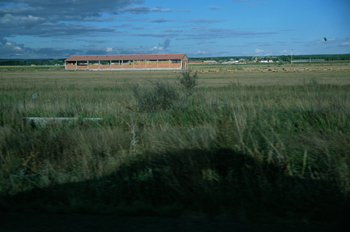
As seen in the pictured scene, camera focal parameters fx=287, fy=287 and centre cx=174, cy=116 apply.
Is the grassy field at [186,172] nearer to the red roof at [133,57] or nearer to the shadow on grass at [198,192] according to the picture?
the shadow on grass at [198,192]

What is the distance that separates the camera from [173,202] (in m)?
4.75

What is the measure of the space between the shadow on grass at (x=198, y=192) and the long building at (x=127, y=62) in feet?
305

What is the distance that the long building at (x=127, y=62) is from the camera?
98.3 meters

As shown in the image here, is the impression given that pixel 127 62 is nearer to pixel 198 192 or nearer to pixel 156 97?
pixel 156 97

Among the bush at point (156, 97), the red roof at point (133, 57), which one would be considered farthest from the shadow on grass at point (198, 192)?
the red roof at point (133, 57)

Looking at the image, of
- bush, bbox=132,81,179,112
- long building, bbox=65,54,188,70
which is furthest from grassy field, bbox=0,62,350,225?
long building, bbox=65,54,188,70

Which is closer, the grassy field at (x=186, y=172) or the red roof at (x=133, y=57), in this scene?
the grassy field at (x=186, y=172)

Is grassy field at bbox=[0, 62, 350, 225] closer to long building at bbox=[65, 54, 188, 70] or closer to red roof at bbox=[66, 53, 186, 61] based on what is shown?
long building at bbox=[65, 54, 188, 70]

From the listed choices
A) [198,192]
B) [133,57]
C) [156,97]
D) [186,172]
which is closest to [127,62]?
[133,57]

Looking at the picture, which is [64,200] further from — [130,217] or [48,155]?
[48,155]

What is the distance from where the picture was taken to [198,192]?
15.7ft

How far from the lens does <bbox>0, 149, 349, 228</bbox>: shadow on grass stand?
14.1 feet

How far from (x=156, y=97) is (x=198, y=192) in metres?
7.87

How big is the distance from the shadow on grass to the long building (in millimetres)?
93047
